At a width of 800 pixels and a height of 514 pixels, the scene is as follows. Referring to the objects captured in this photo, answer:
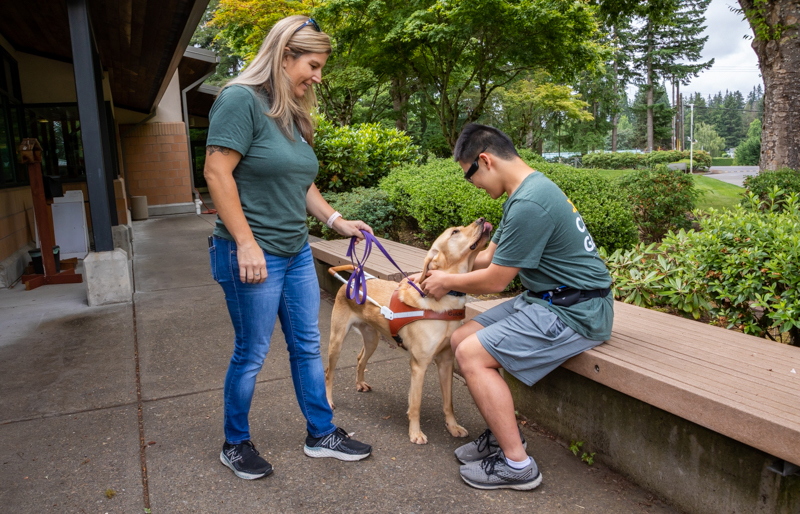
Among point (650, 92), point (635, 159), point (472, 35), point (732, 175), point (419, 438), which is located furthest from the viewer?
point (650, 92)

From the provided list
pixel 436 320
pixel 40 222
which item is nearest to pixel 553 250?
pixel 436 320

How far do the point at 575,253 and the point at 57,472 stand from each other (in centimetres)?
275

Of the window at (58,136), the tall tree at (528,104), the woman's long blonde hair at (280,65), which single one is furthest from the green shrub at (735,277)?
the tall tree at (528,104)

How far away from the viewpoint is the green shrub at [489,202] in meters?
5.38

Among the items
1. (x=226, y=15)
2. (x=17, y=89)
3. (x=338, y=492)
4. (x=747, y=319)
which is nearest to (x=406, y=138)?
(x=17, y=89)

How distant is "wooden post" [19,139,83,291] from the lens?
6.70 meters

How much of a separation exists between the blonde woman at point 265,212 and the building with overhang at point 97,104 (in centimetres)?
426

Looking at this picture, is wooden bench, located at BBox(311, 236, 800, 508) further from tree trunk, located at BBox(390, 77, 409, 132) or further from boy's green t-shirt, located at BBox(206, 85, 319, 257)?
tree trunk, located at BBox(390, 77, 409, 132)

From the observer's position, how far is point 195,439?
307 centimetres

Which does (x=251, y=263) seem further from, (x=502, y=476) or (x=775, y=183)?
(x=775, y=183)

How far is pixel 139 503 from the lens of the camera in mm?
2492

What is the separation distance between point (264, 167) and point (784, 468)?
2284 mm

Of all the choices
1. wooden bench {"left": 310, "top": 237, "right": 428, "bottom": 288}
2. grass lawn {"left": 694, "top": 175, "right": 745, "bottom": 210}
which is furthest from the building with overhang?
grass lawn {"left": 694, "top": 175, "right": 745, "bottom": 210}

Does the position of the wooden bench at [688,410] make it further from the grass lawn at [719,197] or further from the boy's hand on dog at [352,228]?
the grass lawn at [719,197]
